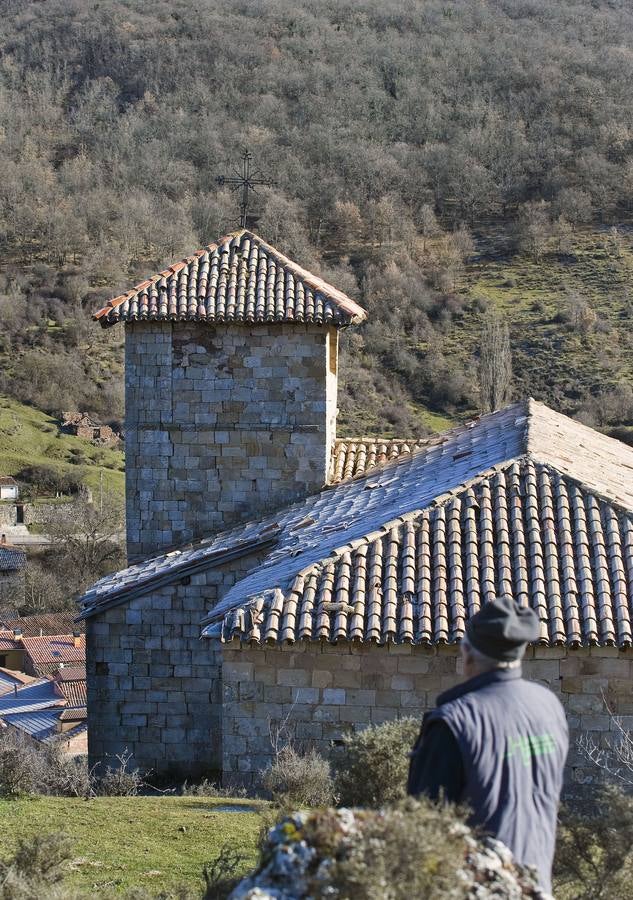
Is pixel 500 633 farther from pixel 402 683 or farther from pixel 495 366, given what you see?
pixel 495 366

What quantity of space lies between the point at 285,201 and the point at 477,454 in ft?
210

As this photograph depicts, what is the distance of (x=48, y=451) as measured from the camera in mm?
47156

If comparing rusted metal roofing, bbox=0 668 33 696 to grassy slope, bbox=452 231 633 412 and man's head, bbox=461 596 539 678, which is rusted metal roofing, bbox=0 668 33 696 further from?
man's head, bbox=461 596 539 678

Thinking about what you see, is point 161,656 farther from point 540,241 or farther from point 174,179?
point 174,179

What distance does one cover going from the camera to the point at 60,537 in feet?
131

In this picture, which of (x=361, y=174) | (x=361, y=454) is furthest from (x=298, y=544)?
(x=361, y=174)

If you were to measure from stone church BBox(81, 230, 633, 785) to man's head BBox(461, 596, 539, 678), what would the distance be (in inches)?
209

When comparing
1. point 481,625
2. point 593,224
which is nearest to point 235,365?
point 481,625

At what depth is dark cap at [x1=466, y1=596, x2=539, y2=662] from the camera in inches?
148

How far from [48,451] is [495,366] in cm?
1904

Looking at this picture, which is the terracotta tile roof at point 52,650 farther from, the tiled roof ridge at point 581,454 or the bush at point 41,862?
the bush at point 41,862

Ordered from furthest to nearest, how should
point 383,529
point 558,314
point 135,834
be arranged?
1. point 558,314
2. point 383,529
3. point 135,834

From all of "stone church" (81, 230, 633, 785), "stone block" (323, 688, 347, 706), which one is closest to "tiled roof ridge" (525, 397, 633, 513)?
"stone church" (81, 230, 633, 785)

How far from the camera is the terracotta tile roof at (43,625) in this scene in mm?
34312
